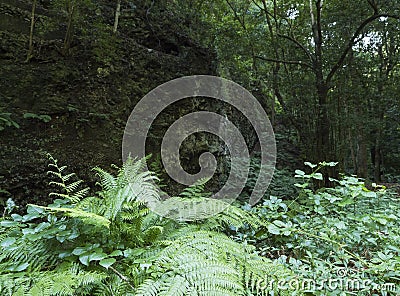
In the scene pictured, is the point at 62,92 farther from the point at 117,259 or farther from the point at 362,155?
the point at 362,155

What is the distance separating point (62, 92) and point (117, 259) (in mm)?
2995

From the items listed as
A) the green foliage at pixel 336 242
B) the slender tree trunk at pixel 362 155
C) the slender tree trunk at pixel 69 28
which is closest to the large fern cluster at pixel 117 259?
the green foliage at pixel 336 242

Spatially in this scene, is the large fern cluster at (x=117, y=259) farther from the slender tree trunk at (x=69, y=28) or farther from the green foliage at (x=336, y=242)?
the slender tree trunk at (x=69, y=28)

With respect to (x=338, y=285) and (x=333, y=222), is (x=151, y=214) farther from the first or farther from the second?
(x=333, y=222)

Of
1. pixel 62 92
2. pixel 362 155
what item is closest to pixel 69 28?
pixel 62 92

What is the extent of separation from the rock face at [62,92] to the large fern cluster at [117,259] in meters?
1.65

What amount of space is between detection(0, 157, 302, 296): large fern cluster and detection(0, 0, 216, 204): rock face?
165 centimetres

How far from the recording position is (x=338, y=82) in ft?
25.2

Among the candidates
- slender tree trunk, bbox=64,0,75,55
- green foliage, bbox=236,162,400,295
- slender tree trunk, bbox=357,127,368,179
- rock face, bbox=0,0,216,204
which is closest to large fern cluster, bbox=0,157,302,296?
green foliage, bbox=236,162,400,295

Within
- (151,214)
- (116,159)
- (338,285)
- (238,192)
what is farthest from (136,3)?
(338,285)

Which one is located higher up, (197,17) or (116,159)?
(197,17)

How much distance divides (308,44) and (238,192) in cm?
544

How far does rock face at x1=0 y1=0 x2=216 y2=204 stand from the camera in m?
3.21

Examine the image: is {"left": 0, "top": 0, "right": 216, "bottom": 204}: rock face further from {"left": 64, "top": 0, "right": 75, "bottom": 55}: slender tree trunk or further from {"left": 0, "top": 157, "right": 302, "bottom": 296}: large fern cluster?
{"left": 0, "top": 157, "right": 302, "bottom": 296}: large fern cluster
